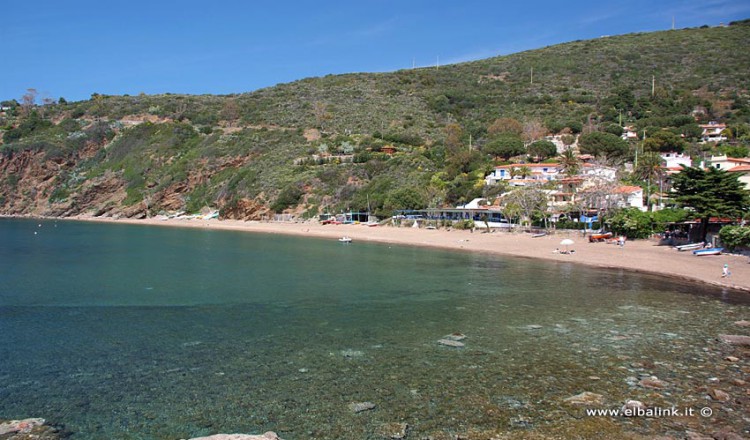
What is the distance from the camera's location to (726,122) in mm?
85312

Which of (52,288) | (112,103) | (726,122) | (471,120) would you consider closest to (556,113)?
(471,120)

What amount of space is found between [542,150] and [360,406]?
69955 mm

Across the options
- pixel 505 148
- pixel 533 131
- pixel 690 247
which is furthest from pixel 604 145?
pixel 690 247

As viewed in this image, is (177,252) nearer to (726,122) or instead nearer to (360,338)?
(360,338)

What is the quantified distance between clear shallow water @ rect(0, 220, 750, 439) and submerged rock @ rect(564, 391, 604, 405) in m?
0.23

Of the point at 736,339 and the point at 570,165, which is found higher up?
the point at 570,165

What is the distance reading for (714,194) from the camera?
3331cm

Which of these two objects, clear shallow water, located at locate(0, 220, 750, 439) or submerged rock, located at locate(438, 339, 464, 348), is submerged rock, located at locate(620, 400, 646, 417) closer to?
clear shallow water, located at locate(0, 220, 750, 439)

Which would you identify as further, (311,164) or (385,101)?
(385,101)

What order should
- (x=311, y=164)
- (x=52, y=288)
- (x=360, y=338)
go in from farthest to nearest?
(x=311, y=164) → (x=52, y=288) → (x=360, y=338)

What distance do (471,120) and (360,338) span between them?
90.4 metres

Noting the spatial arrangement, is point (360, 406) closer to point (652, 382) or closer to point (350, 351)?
point (350, 351)

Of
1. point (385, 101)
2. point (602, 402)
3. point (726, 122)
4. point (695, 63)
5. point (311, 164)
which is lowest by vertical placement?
point (602, 402)

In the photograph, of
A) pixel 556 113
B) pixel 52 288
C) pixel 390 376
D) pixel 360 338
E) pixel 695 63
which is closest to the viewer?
pixel 390 376
